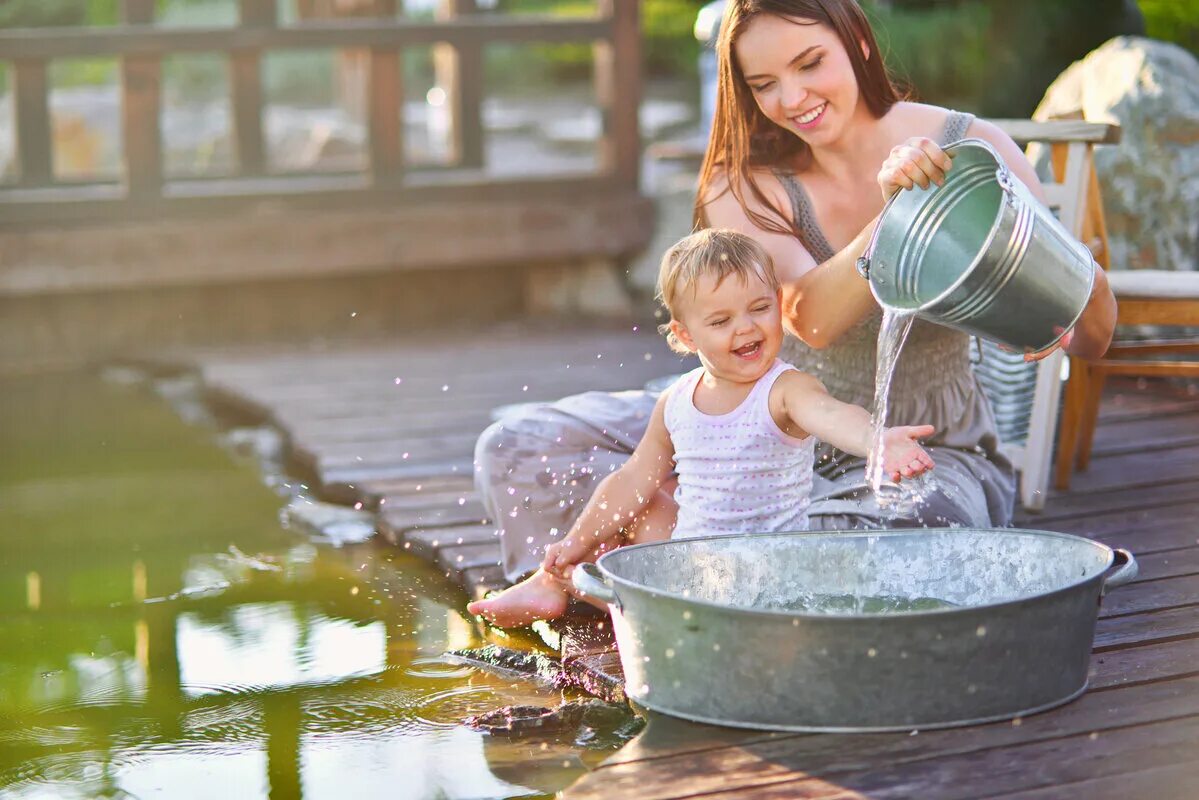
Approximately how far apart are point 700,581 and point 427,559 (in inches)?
45.0

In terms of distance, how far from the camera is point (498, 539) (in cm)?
371

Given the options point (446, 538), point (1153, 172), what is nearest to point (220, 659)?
point (446, 538)

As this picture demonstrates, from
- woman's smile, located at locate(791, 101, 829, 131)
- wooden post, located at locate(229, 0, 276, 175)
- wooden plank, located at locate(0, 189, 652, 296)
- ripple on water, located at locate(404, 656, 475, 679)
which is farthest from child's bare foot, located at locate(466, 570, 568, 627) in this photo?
wooden post, located at locate(229, 0, 276, 175)

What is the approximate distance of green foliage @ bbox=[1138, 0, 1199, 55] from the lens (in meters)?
7.61

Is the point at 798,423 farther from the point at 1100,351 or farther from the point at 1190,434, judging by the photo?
the point at 1190,434

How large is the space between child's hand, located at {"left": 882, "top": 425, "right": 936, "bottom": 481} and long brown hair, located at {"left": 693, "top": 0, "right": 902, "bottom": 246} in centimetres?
70

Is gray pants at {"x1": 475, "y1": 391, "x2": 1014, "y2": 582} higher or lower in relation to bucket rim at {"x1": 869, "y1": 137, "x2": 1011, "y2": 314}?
lower

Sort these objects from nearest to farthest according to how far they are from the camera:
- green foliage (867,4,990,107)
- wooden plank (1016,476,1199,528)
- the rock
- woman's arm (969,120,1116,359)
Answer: woman's arm (969,120,1116,359) → wooden plank (1016,476,1199,528) → the rock → green foliage (867,4,990,107)

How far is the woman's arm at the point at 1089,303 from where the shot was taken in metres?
2.89

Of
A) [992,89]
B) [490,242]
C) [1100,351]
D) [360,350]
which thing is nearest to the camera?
[1100,351]

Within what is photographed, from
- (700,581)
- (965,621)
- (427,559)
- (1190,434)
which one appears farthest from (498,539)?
(1190,434)

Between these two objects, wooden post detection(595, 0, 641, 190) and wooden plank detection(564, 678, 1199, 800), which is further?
wooden post detection(595, 0, 641, 190)

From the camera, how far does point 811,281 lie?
2.91 metres

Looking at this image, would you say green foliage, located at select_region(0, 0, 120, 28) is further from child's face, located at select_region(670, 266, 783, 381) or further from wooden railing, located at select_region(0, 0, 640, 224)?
child's face, located at select_region(670, 266, 783, 381)
